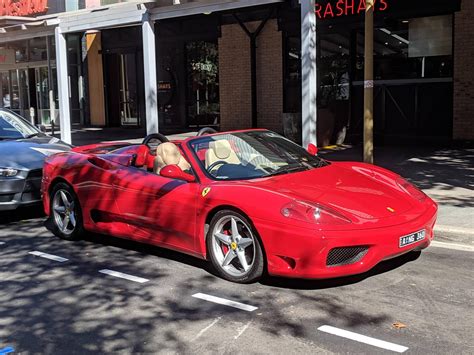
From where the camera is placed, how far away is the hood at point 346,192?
502 centimetres

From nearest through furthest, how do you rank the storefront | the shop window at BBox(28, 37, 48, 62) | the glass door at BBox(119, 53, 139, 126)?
the storefront → the glass door at BBox(119, 53, 139, 126) → the shop window at BBox(28, 37, 48, 62)

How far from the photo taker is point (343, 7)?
15.1 m

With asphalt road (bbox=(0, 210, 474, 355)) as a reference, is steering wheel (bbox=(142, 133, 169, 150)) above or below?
above

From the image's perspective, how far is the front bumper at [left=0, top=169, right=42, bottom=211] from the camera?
8008 millimetres

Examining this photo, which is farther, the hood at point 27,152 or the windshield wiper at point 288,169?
the hood at point 27,152

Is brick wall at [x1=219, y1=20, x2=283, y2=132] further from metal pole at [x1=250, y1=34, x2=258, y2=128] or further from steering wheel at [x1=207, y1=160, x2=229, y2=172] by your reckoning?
steering wheel at [x1=207, y1=160, x2=229, y2=172]

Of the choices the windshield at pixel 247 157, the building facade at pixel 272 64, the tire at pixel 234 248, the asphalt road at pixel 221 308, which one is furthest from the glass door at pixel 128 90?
the tire at pixel 234 248

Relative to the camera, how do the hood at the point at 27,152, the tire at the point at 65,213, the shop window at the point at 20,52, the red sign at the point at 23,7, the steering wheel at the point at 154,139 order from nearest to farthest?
the tire at the point at 65,213, the steering wheel at the point at 154,139, the hood at the point at 27,152, the red sign at the point at 23,7, the shop window at the point at 20,52

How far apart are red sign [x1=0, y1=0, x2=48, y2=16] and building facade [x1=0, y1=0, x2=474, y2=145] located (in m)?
0.06

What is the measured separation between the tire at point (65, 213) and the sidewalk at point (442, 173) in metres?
4.26

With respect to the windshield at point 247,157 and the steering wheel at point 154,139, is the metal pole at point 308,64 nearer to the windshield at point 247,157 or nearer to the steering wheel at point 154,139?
the steering wheel at point 154,139

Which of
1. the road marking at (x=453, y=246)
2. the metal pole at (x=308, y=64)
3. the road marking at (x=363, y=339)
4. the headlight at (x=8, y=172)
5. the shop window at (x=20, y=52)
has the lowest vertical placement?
the road marking at (x=363, y=339)

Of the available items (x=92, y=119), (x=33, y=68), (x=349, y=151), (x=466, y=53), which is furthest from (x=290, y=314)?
(x=33, y=68)

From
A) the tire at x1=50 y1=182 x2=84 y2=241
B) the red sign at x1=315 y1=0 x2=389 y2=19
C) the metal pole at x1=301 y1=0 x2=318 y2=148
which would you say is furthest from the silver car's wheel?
the red sign at x1=315 y1=0 x2=389 y2=19
